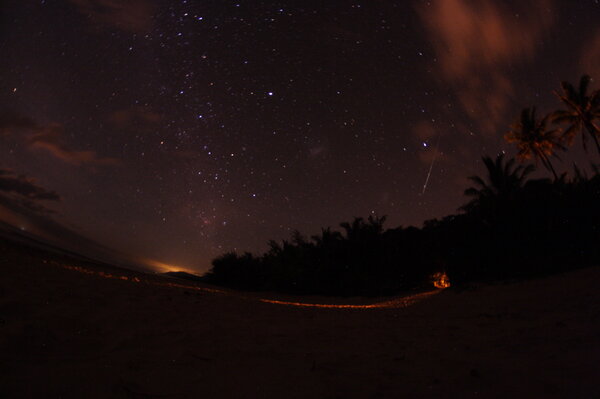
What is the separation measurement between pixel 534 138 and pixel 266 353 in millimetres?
33673

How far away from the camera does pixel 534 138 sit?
94.7 feet

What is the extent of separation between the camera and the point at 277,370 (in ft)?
8.61

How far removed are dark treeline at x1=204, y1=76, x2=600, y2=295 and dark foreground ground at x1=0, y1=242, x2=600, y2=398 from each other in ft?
26.1

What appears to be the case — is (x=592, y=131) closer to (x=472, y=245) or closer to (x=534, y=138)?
(x=534, y=138)

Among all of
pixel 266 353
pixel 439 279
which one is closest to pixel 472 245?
pixel 439 279

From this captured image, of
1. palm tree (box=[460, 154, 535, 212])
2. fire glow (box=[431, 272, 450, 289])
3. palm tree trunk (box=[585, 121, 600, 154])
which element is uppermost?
palm tree trunk (box=[585, 121, 600, 154])

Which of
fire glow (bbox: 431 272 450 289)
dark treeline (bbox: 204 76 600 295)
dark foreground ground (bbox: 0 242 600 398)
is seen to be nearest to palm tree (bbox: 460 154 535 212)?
dark treeline (bbox: 204 76 600 295)

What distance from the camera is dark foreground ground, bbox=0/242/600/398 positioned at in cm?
220

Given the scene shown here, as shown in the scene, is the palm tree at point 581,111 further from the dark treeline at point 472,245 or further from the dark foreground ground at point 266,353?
the dark foreground ground at point 266,353

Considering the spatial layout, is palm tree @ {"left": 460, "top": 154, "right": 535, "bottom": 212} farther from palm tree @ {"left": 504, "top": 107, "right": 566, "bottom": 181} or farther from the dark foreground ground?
the dark foreground ground

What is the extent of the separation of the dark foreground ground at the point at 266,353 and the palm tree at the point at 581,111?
90.7 ft

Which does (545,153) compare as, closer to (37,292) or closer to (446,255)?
(446,255)

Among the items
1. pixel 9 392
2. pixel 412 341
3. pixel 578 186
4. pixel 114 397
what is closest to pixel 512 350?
pixel 412 341

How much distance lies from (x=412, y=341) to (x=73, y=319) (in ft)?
12.2
